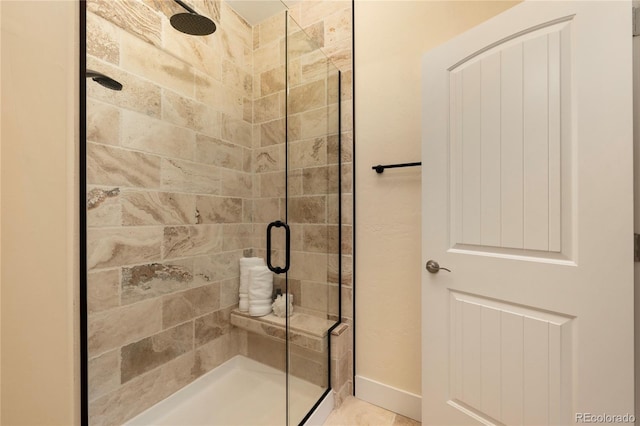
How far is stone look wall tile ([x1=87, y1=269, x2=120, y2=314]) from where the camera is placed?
97cm

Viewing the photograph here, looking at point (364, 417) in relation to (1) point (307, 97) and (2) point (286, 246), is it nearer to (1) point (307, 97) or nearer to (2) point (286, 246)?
(2) point (286, 246)

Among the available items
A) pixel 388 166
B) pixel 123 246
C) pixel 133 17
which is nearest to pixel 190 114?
pixel 133 17

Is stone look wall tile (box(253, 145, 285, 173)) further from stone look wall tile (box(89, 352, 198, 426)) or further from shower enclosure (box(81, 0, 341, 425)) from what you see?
stone look wall tile (box(89, 352, 198, 426))

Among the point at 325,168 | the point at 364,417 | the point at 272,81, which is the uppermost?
the point at 272,81

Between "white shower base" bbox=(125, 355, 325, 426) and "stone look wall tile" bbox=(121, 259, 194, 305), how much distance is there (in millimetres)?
569

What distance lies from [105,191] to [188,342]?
36.4 inches

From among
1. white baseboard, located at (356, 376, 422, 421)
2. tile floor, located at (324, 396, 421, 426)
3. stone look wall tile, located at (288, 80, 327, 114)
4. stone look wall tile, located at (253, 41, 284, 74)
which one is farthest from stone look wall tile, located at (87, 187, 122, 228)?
white baseboard, located at (356, 376, 422, 421)

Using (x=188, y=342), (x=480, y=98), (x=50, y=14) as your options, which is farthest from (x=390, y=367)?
(x=50, y=14)

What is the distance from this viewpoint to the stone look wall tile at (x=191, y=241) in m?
1.36

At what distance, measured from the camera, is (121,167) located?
1.13m

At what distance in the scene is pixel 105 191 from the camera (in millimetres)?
1051

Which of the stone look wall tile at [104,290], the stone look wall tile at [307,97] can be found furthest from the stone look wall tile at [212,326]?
the stone look wall tile at [307,97]

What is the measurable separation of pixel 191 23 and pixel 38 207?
1269 millimetres

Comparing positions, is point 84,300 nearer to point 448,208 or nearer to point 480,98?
point 448,208
